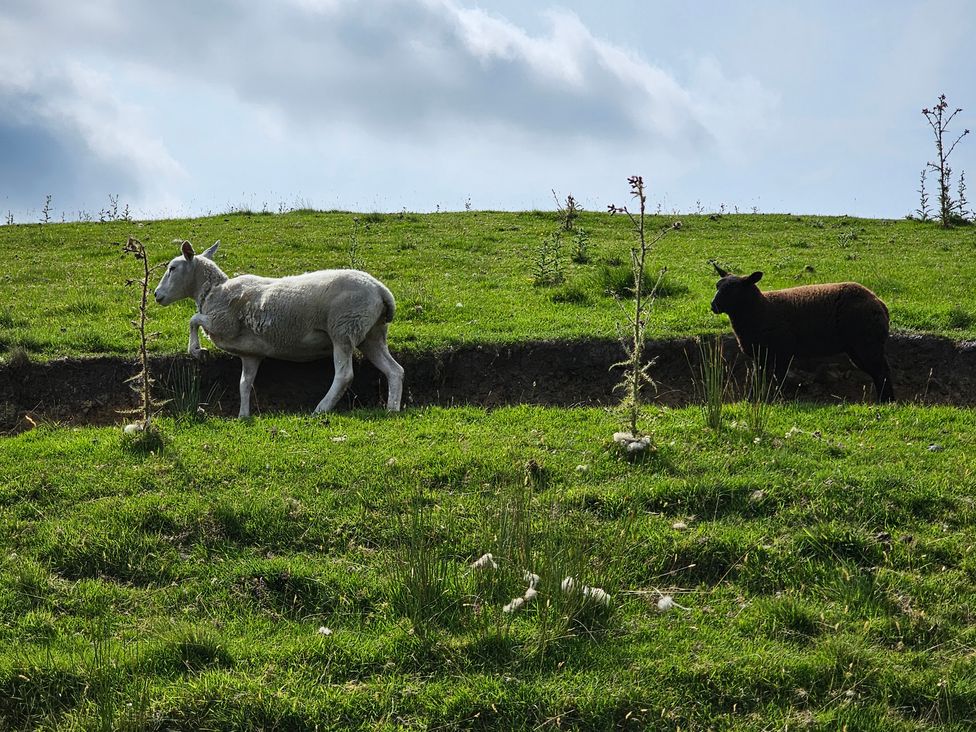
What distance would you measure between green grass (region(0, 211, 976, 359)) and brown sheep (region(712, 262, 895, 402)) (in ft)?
3.85

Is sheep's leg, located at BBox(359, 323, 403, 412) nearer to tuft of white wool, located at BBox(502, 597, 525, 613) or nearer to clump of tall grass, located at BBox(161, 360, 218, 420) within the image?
clump of tall grass, located at BBox(161, 360, 218, 420)

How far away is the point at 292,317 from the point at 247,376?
104cm

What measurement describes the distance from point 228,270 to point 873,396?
11.8m

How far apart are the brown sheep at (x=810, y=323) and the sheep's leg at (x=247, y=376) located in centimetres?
Answer: 625

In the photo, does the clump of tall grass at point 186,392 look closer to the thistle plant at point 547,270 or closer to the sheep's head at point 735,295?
the thistle plant at point 547,270

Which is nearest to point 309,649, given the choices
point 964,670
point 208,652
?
point 208,652

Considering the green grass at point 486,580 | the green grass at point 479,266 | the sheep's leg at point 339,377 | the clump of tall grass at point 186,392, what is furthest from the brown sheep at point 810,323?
the clump of tall grass at point 186,392

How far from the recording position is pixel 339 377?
10969 millimetres

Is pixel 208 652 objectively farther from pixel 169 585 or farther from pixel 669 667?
pixel 669 667

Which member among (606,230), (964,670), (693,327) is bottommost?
(964,670)

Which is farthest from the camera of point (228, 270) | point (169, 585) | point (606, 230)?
point (606, 230)

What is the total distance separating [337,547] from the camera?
695 centimetres

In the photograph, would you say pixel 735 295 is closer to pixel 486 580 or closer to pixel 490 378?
pixel 490 378

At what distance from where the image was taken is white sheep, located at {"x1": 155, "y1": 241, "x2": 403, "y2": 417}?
436 inches
